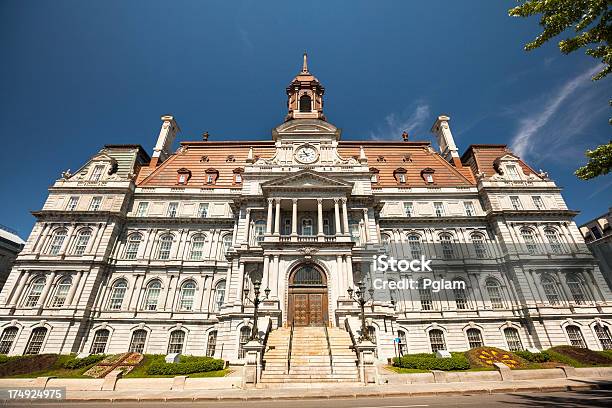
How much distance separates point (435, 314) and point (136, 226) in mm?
34171

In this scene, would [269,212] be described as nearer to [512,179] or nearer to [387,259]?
[387,259]

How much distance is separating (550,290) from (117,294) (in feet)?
146

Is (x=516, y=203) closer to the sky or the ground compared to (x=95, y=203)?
closer to the sky

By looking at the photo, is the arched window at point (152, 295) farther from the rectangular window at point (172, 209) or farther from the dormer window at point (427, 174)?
the dormer window at point (427, 174)

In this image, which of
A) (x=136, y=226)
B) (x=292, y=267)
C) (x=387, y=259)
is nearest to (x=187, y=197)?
(x=136, y=226)

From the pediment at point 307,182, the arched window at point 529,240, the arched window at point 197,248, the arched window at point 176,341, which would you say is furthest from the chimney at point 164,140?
the arched window at point 529,240

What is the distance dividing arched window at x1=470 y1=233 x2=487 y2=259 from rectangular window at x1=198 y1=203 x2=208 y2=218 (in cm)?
3133

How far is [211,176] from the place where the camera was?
125 ft

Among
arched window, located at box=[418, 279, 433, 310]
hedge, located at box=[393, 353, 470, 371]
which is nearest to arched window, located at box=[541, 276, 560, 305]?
arched window, located at box=[418, 279, 433, 310]

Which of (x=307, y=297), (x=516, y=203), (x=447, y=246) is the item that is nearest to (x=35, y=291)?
(x=307, y=297)

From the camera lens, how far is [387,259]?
31750mm

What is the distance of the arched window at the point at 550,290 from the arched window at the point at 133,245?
4331 cm

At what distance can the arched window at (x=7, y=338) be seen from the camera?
26328 millimetres

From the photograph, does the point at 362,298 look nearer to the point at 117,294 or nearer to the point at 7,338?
the point at 117,294
